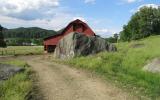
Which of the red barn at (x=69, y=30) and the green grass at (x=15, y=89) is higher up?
the red barn at (x=69, y=30)

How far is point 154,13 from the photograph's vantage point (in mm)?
109500

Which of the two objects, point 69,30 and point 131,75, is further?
point 69,30

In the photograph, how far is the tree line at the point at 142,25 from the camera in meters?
104

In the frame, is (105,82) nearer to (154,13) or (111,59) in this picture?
(111,59)

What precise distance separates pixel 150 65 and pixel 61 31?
41750mm

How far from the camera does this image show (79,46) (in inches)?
1490

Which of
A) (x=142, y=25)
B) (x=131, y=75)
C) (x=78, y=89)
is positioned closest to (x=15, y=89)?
(x=78, y=89)

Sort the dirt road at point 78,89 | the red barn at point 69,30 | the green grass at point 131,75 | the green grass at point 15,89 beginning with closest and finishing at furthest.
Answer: the green grass at point 15,89 → the dirt road at point 78,89 → the green grass at point 131,75 → the red barn at point 69,30

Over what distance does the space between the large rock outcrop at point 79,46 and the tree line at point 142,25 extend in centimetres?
6475

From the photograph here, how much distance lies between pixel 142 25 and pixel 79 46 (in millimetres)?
69114

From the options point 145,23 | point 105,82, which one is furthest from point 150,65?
point 145,23

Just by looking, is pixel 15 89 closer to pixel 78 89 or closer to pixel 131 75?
pixel 78 89

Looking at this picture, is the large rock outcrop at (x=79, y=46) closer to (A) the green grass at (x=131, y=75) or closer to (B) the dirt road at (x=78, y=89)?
(A) the green grass at (x=131, y=75)

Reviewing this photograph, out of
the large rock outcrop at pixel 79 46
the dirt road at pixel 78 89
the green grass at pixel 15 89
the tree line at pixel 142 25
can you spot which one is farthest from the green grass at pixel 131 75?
the tree line at pixel 142 25
